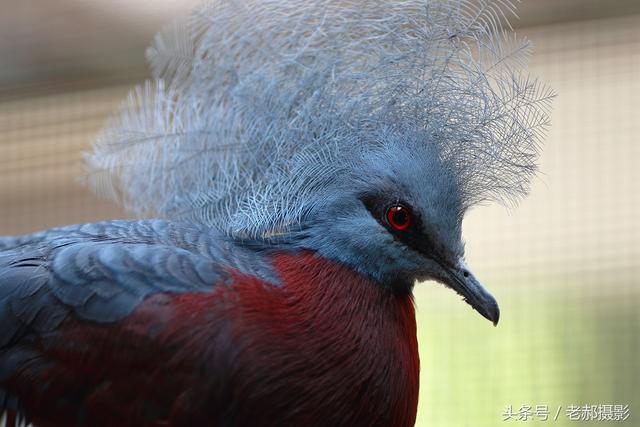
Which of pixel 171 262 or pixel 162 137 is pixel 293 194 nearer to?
pixel 171 262

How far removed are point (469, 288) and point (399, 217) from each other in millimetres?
216

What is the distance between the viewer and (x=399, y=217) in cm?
177

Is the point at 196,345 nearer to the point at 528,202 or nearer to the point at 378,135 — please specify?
the point at 378,135

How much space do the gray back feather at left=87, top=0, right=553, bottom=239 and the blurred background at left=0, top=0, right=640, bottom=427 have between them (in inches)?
66.4

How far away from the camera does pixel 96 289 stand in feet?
5.37

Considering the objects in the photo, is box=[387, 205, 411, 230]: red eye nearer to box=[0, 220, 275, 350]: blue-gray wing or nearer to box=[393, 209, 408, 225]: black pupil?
box=[393, 209, 408, 225]: black pupil

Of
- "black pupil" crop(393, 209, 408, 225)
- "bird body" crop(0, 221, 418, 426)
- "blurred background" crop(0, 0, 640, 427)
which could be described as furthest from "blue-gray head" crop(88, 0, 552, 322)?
"blurred background" crop(0, 0, 640, 427)

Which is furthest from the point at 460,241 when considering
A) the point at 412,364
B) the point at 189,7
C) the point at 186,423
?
the point at 189,7

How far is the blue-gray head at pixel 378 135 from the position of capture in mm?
1783

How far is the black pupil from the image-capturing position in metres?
1.77

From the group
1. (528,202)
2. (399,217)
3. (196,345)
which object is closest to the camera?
(196,345)

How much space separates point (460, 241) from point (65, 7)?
98.2 inches

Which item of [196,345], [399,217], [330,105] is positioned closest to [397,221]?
[399,217]

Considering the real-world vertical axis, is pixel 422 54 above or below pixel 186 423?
above
